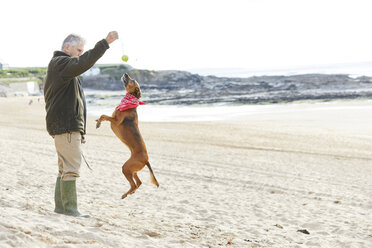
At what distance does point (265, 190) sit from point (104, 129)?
538 inches

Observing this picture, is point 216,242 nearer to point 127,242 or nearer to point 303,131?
point 127,242

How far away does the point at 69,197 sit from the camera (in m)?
4.80

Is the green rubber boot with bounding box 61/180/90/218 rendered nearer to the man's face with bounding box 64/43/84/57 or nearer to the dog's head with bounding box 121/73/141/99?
the man's face with bounding box 64/43/84/57

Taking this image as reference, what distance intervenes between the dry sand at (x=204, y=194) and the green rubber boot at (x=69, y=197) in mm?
171

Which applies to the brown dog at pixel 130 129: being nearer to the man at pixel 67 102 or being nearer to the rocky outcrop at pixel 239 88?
the man at pixel 67 102

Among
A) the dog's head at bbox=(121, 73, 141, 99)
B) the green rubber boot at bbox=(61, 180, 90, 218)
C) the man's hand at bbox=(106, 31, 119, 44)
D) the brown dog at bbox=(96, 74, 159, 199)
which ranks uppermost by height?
the man's hand at bbox=(106, 31, 119, 44)

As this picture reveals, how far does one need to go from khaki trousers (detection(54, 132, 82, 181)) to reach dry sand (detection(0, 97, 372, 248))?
0.53 meters

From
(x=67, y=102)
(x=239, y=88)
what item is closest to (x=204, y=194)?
(x=67, y=102)

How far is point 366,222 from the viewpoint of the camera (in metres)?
7.06

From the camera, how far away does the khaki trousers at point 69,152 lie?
4426mm

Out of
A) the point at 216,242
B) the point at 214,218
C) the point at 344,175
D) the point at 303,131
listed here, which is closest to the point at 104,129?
the point at 303,131

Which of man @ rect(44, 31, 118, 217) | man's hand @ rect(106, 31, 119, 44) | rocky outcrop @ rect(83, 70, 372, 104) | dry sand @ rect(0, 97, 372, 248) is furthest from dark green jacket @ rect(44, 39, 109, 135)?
rocky outcrop @ rect(83, 70, 372, 104)

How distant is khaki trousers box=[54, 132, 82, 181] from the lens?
4.43 m

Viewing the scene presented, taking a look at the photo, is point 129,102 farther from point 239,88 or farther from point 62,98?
point 239,88
